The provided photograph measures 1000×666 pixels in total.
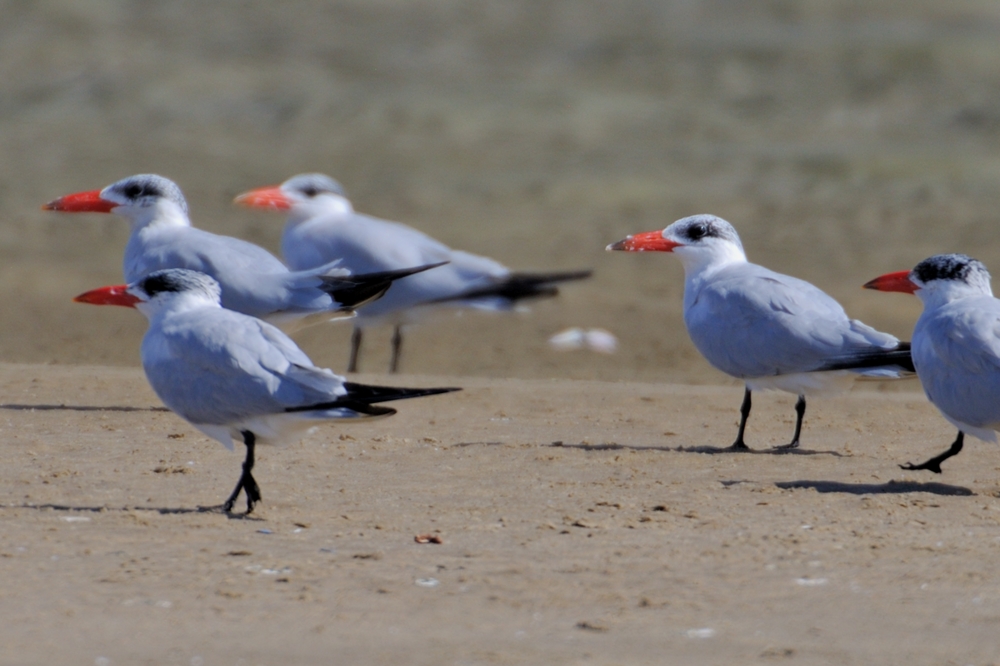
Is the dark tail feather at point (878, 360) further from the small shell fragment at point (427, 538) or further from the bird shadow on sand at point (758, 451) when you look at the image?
the small shell fragment at point (427, 538)

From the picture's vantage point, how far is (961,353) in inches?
240

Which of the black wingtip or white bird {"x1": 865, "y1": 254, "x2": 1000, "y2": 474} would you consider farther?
white bird {"x1": 865, "y1": 254, "x2": 1000, "y2": 474}

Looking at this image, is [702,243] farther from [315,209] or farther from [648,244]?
[315,209]

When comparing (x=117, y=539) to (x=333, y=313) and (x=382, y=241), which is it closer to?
(x=333, y=313)

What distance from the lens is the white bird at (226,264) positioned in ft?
25.9

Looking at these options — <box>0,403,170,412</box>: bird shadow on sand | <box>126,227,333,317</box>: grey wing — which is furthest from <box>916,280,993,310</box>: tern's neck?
<box>0,403,170,412</box>: bird shadow on sand

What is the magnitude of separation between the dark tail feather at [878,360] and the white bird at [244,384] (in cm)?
249

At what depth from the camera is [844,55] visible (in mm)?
25500

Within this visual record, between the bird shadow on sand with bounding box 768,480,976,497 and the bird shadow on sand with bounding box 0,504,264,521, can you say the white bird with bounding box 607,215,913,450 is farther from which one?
the bird shadow on sand with bounding box 0,504,264,521

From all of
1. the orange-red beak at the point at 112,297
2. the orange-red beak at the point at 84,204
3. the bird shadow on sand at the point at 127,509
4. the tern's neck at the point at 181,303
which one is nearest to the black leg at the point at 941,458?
the bird shadow on sand at the point at 127,509

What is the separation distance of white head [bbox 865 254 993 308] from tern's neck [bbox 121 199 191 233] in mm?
4297

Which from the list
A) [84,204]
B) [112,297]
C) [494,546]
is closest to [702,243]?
[112,297]

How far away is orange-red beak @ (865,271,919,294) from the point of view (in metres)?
6.87

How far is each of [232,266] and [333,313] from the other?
0.64m
